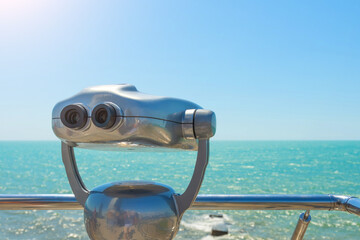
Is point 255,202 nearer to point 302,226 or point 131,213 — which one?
point 302,226

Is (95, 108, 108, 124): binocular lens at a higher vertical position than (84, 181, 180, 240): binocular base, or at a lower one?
higher

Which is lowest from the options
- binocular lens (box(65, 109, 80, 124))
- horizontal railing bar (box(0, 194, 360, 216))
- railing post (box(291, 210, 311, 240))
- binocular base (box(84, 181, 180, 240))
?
railing post (box(291, 210, 311, 240))

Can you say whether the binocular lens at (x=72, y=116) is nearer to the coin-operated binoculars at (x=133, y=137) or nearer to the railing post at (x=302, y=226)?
the coin-operated binoculars at (x=133, y=137)

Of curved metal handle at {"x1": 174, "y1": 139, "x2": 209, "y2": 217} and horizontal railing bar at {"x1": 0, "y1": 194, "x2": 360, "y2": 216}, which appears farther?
horizontal railing bar at {"x1": 0, "y1": 194, "x2": 360, "y2": 216}

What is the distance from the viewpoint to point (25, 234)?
1068cm

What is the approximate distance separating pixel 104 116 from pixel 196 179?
8.3 inches

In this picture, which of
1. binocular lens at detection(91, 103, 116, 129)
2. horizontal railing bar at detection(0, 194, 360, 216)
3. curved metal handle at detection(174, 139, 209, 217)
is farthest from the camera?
horizontal railing bar at detection(0, 194, 360, 216)

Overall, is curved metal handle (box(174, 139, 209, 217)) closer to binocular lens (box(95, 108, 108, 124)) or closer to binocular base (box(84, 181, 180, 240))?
binocular base (box(84, 181, 180, 240))

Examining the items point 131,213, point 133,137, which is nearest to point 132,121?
point 133,137

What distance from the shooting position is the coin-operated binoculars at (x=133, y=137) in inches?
20.9

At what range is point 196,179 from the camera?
0.63 m

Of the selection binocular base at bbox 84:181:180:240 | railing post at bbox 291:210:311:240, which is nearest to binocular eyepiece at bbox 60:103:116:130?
binocular base at bbox 84:181:180:240

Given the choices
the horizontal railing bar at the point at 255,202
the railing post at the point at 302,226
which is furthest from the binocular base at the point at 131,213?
the railing post at the point at 302,226

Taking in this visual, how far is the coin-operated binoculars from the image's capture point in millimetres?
531
